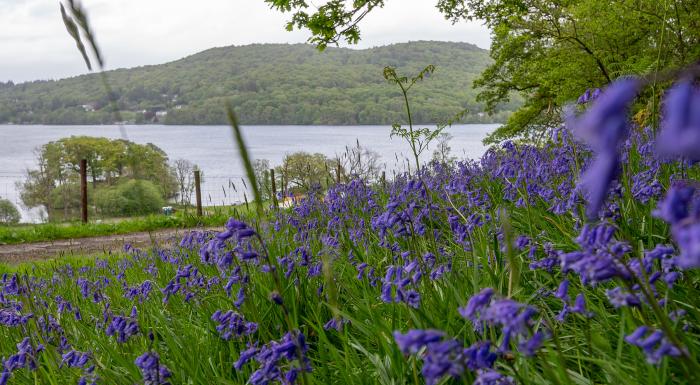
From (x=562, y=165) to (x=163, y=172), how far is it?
4109 centimetres

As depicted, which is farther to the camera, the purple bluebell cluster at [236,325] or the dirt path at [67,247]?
the dirt path at [67,247]

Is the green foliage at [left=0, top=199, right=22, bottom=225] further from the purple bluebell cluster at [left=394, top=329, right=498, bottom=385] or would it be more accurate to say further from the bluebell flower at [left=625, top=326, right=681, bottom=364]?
the bluebell flower at [left=625, top=326, right=681, bottom=364]

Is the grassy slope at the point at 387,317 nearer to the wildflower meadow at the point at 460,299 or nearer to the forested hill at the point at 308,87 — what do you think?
the wildflower meadow at the point at 460,299

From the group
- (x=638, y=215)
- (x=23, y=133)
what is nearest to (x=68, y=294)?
(x=638, y=215)

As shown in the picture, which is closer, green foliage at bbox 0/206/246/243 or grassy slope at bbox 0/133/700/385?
grassy slope at bbox 0/133/700/385

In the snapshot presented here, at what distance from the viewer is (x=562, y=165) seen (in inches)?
182

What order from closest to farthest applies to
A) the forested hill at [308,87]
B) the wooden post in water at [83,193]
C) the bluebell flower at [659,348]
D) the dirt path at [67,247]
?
the bluebell flower at [659,348] → the dirt path at [67,247] → the forested hill at [308,87] → the wooden post in water at [83,193]

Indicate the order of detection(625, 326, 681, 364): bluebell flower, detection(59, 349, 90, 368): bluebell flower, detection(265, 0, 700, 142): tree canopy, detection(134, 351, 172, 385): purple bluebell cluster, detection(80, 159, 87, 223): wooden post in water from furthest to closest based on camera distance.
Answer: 1. detection(80, 159, 87, 223): wooden post in water
2. detection(265, 0, 700, 142): tree canopy
3. detection(59, 349, 90, 368): bluebell flower
4. detection(134, 351, 172, 385): purple bluebell cluster
5. detection(625, 326, 681, 364): bluebell flower

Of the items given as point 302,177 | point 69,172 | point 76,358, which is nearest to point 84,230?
point 302,177

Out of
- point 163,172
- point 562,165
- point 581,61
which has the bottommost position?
point 163,172

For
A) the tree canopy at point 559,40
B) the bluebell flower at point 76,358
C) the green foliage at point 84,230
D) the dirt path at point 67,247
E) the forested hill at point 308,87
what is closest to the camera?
the bluebell flower at point 76,358

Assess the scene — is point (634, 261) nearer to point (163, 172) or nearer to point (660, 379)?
point (660, 379)

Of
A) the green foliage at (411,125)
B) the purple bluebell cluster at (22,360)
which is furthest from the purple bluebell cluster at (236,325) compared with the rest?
the green foliage at (411,125)

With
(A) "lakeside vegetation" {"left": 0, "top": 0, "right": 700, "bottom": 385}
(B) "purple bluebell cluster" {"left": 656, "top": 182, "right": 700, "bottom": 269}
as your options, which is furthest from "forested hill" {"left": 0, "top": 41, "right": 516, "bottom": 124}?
(B) "purple bluebell cluster" {"left": 656, "top": 182, "right": 700, "bottom": 269}
